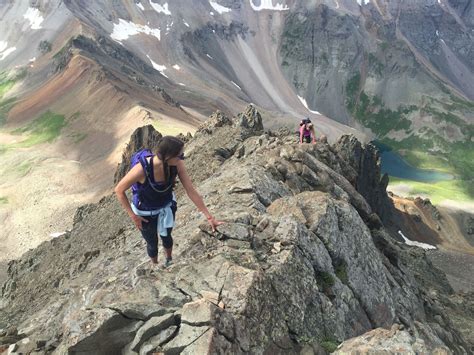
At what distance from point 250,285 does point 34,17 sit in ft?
649

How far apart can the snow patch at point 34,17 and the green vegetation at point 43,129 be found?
85.7 metres

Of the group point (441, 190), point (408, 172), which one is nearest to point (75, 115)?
point (441, 190)

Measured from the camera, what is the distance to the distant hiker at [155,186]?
12664mm

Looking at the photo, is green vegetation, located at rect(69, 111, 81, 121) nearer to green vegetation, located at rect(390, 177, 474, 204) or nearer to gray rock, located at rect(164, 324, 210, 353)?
green vegetation, located at rect(390, 177, 474, 204)

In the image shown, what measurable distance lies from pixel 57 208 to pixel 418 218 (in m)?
67.1

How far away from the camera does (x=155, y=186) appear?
13.2 meters

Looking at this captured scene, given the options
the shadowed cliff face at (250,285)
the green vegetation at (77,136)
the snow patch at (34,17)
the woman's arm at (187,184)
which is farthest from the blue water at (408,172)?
the woman's arm at (187,184)

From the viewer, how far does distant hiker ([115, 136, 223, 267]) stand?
12.7 m

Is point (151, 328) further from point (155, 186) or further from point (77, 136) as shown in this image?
point (77, 136)

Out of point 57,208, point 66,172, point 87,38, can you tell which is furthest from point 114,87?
point 87,38

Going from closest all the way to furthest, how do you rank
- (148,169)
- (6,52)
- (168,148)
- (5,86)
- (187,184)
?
(168,148)
(148,169)
(187,184)
(5,86)
(6,52)

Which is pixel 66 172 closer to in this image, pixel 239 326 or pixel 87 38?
pixel 239 326

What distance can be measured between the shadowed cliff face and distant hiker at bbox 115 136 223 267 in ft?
4.70

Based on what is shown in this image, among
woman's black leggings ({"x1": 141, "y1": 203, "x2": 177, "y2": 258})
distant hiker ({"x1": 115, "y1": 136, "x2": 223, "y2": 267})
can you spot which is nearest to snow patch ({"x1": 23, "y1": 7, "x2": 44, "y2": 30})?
woman's black leggings ({"x1": 141, "y1": 203, "x2": 177, "y2": 258})
